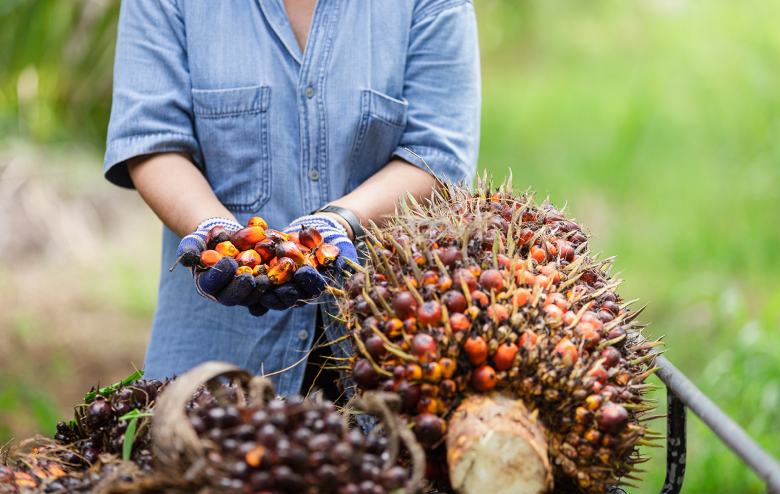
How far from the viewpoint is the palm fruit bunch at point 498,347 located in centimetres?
94

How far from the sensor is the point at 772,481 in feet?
2.66

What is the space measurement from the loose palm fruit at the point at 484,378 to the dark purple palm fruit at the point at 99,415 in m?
0.60

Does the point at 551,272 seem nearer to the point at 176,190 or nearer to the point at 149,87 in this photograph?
the point at 176,190

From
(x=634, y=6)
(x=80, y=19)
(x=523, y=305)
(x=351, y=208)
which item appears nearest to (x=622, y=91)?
(x=634, y=6)

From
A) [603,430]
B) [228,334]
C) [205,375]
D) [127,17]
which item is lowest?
[228,334]

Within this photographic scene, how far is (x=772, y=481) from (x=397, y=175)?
116 cm

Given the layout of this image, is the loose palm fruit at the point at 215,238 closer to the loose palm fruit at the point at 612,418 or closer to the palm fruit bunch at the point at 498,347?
the palm fruit bunch at the point at 498,347

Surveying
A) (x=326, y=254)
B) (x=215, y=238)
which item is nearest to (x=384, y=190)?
(x=326, y=254)

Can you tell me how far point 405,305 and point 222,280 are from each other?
463 mm

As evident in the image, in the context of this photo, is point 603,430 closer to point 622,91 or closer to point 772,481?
point 772,481

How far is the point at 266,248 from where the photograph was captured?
52.0 inches

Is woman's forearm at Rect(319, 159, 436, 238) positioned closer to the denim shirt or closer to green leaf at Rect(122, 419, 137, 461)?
the denim shirt

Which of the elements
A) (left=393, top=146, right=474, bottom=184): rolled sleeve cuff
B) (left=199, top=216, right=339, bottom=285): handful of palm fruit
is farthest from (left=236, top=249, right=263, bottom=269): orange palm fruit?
(left=393, top=146, right=474, bottom=184): rolled sleeve cuff

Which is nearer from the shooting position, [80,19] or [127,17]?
[127,17]
